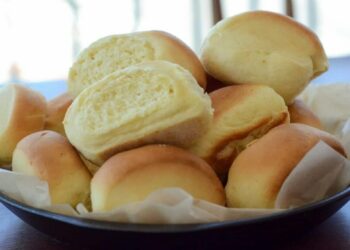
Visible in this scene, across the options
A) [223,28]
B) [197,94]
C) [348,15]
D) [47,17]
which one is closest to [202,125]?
[197,94]

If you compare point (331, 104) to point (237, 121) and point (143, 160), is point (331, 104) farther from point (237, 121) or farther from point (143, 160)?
point (143, 160)

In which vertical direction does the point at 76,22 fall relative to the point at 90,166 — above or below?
below

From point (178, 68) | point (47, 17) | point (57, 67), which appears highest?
point (178, 68)

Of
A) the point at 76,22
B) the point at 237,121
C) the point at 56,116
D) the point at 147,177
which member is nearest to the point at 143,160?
the point at 147,177

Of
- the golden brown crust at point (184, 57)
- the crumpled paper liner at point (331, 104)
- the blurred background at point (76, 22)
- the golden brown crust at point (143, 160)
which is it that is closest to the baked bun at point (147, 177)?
the golden brown crust at point (143, 160)

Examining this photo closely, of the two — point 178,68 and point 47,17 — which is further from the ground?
point 178,68

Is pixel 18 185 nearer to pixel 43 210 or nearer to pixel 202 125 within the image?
pixel 43 210

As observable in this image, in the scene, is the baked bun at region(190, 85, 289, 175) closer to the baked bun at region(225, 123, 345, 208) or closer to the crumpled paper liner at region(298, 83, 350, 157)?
the baked bun at region(225, 123, 345, 208)
